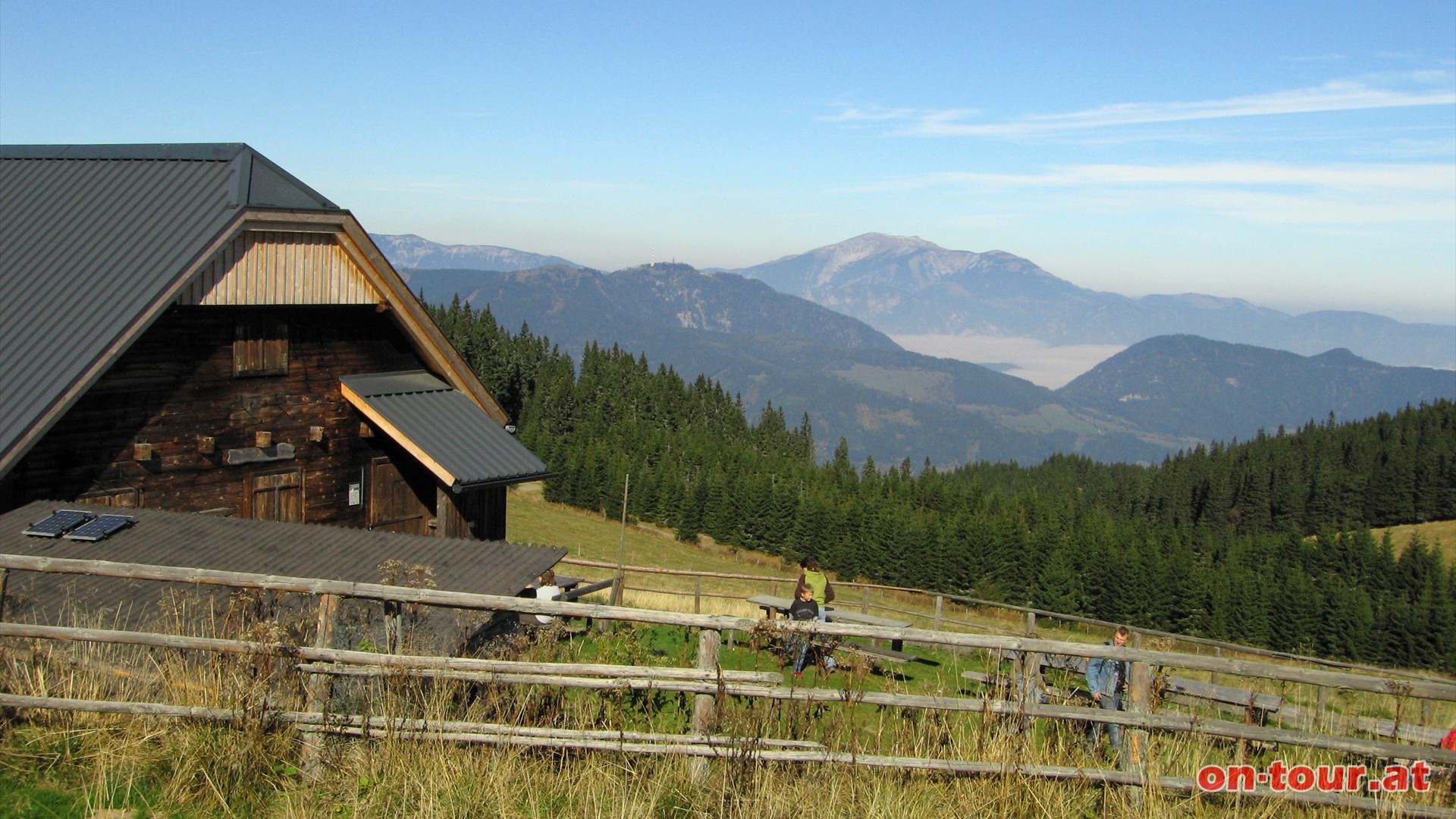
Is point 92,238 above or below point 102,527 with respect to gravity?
above

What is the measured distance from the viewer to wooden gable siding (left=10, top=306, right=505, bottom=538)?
43.9 feet

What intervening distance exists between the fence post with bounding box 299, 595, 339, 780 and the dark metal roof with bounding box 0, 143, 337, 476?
686 cm

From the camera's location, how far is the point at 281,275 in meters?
15.4

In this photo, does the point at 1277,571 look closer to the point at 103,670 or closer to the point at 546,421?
the point at 546,421

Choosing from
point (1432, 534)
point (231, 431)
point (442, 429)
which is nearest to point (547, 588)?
point (442, 429)

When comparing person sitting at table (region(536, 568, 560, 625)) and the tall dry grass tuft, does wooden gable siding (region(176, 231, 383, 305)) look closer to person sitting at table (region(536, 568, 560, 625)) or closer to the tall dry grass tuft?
person sitting at table (region(536, 568, 560, 625))

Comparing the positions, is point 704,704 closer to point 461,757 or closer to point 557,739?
point 557,739

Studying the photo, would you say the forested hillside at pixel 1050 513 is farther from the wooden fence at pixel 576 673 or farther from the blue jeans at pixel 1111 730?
the wooden fence at pixel 576 673

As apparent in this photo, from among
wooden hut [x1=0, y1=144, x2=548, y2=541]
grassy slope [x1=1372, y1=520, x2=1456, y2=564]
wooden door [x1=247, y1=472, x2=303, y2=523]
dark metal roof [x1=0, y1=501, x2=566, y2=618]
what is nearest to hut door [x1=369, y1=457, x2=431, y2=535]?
wooden hut [x1=0, y1=144, x2=548, y2=541]

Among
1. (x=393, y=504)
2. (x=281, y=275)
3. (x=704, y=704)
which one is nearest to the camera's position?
(x=704, y=704)

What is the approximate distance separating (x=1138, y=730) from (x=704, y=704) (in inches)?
129

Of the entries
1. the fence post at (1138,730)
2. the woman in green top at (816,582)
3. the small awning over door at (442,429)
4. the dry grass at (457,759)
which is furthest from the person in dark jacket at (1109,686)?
the small awning over door at (442,429)

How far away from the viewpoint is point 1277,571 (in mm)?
97750

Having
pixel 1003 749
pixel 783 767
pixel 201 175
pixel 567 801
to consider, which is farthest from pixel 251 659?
pixel 201 175
